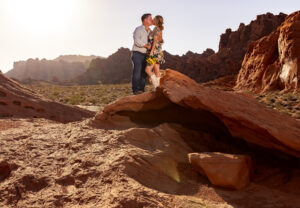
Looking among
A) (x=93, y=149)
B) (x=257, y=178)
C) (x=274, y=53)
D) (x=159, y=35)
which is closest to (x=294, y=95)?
(x=274, y=53)

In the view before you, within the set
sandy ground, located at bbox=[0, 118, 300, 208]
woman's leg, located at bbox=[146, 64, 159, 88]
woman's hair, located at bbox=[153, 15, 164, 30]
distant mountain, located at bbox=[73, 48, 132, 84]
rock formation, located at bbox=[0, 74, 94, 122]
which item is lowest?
sandy ground, located at bbox=[0, 118, 300, 208]

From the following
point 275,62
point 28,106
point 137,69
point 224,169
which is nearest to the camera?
point 224,169

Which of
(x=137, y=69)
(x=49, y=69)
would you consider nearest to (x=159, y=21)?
(x=137, y=69)

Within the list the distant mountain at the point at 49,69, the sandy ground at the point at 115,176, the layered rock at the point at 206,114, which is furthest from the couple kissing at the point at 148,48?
the distant mountain at the point at 49,69

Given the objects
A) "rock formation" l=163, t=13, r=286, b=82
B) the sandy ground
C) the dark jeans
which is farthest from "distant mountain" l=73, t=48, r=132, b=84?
the sandy ground

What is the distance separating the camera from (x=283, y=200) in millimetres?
3168

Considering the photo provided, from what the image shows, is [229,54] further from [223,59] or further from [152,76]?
[152,76]

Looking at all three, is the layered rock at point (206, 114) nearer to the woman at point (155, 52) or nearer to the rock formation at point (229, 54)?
the woman at point (155, 52)

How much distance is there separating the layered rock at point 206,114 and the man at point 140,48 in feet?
4.04

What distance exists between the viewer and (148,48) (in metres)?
6.17

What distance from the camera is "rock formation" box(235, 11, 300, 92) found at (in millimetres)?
21292

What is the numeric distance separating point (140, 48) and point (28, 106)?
185 inches

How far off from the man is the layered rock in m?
1.23

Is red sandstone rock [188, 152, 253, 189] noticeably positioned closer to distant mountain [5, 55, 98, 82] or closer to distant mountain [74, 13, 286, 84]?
distant mountain [74, 13, 286, 84]
